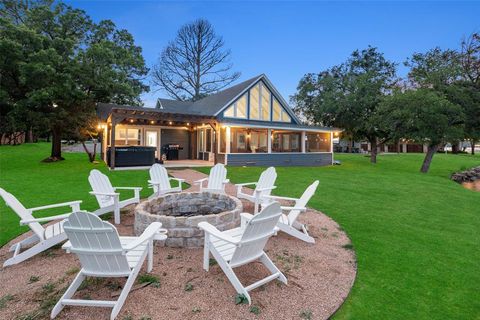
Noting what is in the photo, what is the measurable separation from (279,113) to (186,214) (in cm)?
1454

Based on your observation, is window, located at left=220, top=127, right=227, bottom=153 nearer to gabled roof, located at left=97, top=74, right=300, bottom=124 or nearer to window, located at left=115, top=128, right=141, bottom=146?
gabled roof, located at left=97, top=74, right=300, bottom=124

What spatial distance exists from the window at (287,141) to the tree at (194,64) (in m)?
16.4

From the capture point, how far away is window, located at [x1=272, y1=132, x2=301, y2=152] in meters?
19.1

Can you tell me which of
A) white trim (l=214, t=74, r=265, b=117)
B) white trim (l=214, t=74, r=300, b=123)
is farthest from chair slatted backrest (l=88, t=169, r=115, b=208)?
white trim (l=214, t=74, r=265, b=117)

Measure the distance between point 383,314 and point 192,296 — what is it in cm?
192

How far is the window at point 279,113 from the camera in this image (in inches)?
728

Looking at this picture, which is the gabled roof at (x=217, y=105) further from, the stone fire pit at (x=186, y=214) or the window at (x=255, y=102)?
the stone fire pit at (x=186, y=214)

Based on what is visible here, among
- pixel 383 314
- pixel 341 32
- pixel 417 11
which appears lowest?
pixel 383 314

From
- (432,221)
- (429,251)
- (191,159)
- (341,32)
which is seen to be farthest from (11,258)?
(341,32)

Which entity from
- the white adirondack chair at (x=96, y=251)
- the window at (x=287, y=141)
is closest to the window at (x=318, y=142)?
the window at (x=287, y=141)

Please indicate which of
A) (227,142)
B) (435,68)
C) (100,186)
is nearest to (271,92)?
(227,142)

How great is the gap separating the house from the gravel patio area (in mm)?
11113

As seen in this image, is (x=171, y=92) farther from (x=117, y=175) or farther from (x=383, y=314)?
(x=383, y=314)

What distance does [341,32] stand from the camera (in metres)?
24.1
